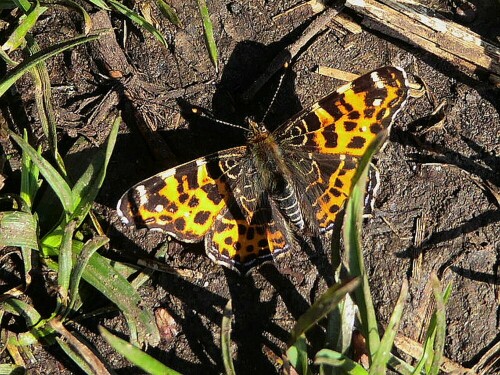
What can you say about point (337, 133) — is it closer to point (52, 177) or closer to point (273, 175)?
point (273, 175)

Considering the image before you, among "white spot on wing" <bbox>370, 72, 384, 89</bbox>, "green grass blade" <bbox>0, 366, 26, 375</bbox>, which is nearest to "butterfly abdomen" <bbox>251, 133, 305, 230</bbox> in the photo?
"white spot on wing" <bbox>370, 72, 384, 89</bbox>

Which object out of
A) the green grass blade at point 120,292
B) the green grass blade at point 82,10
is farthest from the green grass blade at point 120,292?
the green grass blade at point 82,10

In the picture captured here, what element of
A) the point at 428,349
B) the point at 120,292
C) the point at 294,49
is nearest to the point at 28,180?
the point at 120,292

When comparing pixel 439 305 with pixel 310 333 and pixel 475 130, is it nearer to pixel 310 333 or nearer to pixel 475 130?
pixel 310 333

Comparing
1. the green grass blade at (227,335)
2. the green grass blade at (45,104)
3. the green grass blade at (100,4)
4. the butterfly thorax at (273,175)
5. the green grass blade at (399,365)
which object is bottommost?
the green grass blade at (399,365)

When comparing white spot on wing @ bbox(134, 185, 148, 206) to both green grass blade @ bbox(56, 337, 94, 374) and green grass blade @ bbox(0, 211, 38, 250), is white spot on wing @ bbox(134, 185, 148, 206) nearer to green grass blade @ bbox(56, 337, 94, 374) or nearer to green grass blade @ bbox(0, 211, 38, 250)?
green grass blade @ bbox(0, 211, 38, 250)

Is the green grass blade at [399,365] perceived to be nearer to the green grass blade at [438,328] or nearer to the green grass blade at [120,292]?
the green grass blade at [438,328]
